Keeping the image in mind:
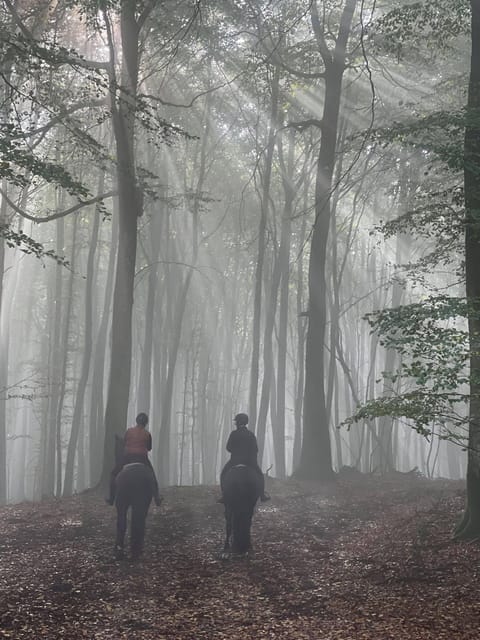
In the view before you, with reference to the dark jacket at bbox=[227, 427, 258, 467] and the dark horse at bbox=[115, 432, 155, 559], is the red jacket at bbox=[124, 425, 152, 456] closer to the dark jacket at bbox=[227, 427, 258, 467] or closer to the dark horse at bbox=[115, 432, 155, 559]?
the dark horse at bbox=[115, 432, 155, 559]

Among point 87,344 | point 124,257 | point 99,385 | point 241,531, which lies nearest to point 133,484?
point 241,531

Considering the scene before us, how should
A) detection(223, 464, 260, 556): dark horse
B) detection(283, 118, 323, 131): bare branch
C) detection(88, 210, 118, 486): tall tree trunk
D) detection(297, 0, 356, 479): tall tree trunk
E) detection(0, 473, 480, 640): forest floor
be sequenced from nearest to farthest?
1. detection(0, 473, 480, 640): forest floor
2. detection(223, 464, 260, 556): dark horse
3. detection(297, 0, 356, 479): tall tree trunk
4. detection(283, 118, 323, 131): bare branch
5. detection(88, 210, 118, 486): tall tree trunk

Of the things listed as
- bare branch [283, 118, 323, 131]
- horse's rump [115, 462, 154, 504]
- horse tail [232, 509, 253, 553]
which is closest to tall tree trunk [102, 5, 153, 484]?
horse's rump [115, 462, 154, 504]

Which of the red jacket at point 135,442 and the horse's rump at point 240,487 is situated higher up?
the red jacket at point 135,442

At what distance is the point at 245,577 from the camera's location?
7465 millimetres

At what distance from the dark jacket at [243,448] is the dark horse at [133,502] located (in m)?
1.34

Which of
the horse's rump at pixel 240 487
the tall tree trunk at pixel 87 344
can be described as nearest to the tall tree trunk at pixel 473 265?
the horse's rump at pixel 240 487

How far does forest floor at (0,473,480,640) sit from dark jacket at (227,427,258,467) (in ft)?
4.30

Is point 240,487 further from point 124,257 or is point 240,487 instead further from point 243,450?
point 124,257

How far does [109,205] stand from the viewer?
25.6 meters

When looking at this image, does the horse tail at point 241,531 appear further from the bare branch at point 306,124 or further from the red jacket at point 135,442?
the bare branch at point 306,124

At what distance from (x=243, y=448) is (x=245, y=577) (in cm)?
195

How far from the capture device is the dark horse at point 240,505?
8523 mm

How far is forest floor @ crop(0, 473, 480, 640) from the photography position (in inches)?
219
